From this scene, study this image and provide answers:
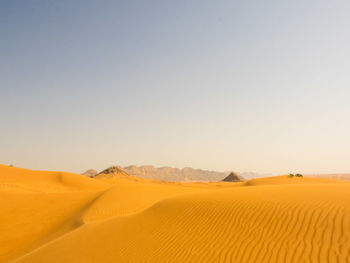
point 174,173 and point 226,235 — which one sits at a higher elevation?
point 174,173

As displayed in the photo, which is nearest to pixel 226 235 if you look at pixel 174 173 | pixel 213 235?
pixel 213 235

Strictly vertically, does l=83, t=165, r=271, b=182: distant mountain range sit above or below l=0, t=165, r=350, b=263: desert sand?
above

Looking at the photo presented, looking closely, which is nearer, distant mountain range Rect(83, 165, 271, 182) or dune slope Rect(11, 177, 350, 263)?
→ dune slope Rect(11, 177, 350, 263)

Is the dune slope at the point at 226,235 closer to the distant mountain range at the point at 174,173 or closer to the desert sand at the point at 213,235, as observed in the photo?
the desert sand at the point at 213,235

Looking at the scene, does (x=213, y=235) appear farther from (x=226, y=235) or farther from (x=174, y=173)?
(x=174, y=173)

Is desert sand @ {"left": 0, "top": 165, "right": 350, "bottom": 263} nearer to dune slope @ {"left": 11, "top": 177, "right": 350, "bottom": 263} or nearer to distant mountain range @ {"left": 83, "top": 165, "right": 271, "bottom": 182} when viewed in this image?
dune slope @ {"left": 11, "top": 177, "right": 350, "bottom": 263}

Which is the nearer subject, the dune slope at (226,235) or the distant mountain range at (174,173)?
the dune slope at (226,235)

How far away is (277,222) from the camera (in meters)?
7.08

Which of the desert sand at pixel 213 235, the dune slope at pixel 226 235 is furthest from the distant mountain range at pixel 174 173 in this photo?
the dune slope at pixel 226 235

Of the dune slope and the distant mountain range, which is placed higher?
the distant mountain range

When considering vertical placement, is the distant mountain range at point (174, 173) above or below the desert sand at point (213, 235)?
above

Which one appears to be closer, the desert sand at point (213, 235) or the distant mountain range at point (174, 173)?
the desert sand at point (213, 235)

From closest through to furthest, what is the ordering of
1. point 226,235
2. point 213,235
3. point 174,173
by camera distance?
point 226,235, point 213,235, point 174,173

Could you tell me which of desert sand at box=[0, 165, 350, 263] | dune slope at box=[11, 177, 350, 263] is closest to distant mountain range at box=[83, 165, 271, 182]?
desert sand at box=[0, 165, 350, 263]
